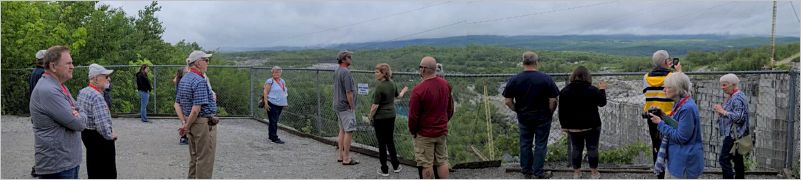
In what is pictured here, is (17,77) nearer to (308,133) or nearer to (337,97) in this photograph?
(308,133)

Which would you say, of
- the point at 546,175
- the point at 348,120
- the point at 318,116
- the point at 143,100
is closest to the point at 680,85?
the point at 546,175

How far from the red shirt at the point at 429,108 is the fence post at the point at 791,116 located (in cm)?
431

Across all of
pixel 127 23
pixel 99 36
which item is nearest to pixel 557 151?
pixel 99 36

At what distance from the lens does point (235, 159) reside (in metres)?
9.46

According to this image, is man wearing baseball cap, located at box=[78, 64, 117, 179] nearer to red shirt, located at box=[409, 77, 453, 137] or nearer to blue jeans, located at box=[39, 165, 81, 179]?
blue jeans, located at box=[39, 165, 81, 179]

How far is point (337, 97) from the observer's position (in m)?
8.52

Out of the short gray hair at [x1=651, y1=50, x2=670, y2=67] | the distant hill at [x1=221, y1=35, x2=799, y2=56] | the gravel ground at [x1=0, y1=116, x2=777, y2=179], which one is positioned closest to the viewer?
the short gray hair at [x1=651, y1=50, x2=670, y2=67]

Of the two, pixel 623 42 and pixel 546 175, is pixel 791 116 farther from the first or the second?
pixel 623 42

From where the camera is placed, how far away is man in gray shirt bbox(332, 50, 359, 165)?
329 inches

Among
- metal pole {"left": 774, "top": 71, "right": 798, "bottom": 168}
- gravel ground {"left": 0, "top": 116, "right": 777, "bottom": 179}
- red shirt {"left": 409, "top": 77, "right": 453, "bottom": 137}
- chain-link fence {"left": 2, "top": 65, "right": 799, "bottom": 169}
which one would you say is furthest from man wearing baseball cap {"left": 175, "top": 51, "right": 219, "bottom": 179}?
metal pole {"left": 774, "top": 71, "right": 798, "bottom": 168}

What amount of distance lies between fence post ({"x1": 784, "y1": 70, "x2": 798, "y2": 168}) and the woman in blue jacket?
3890 millimetres

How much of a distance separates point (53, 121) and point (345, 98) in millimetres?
4065

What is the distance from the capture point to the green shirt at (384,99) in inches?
301

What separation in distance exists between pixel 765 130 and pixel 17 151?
10.2 metres
